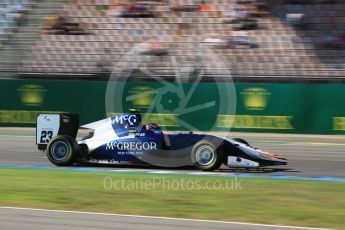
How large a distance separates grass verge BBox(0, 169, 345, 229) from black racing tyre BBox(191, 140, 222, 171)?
69 centimetres

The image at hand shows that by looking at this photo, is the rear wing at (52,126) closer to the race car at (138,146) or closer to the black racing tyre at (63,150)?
the race car at (138,146)

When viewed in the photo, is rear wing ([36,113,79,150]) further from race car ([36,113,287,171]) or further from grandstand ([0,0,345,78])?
grandstand ([0,0,345,78])

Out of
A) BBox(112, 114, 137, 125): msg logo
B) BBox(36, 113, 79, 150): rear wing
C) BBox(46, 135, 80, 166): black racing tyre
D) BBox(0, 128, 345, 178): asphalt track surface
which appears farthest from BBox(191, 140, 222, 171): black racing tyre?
BBox(36, 113, 79, 150): rear wing

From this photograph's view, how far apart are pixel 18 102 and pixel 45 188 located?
50.2 feet

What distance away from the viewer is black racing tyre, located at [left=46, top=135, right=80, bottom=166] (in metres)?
12.0

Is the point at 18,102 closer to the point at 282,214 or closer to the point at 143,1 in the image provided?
the point at 143,1

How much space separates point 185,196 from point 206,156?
2834mm

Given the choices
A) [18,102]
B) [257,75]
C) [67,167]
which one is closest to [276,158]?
[67,167]

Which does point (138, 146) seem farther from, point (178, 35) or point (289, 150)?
point (178, 35)

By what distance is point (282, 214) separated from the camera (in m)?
7.39

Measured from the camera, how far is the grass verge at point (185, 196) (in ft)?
24.4

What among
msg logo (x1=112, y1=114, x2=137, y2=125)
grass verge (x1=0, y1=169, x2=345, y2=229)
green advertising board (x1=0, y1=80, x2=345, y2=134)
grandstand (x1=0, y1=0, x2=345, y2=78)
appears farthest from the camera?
grandstand (x1=0, y1=0, x2=345, y2=78)

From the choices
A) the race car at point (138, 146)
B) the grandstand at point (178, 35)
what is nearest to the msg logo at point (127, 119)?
the race car at point (138, 146)

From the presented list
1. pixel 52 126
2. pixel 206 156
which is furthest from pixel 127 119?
pixel 206 156
